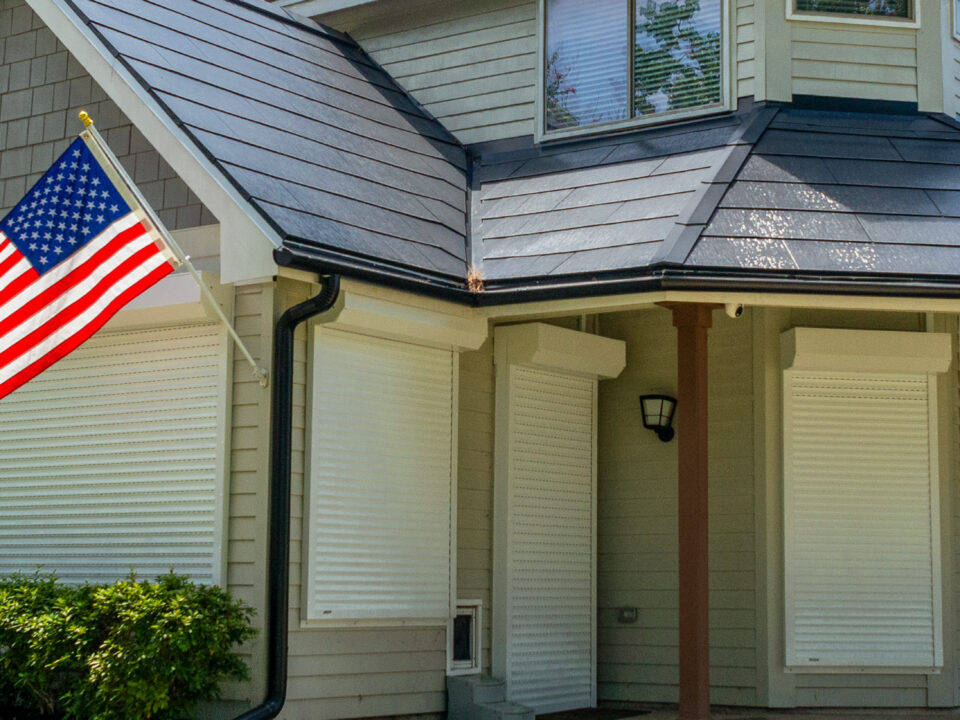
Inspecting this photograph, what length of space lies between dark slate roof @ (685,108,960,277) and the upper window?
871mm

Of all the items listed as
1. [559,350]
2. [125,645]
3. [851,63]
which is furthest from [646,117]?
[125,645]

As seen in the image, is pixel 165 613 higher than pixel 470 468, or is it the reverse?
pixel 470 468

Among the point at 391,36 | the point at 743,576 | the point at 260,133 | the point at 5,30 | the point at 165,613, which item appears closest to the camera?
the point at 165,613

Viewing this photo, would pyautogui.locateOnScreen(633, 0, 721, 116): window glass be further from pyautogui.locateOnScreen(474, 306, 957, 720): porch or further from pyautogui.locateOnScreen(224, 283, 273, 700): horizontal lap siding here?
pyautogui.locateOnScreen(224, 283, 273, 700): horizontal lap siding

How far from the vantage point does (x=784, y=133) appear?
32.6ft

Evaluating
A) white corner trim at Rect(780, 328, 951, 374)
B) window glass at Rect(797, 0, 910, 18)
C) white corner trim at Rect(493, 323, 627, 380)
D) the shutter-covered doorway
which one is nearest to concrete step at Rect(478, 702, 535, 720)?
the shutter-covered doorway

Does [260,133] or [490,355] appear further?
[490,355]

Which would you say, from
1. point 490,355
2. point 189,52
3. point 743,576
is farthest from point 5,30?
point 743,576

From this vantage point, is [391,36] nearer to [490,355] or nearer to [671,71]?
[671,71]

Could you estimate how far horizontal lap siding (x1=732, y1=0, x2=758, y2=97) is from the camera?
1045cm

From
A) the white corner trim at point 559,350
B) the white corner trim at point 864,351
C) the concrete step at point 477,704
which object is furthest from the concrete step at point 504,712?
the white corner trim at point 864,351

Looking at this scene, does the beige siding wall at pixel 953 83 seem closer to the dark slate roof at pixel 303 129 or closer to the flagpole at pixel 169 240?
the dark slate roof at pixel 303 129

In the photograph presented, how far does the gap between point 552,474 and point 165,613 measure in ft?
11.2

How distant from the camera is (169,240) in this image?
7945 millimetres
